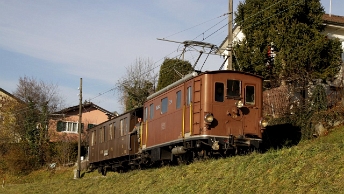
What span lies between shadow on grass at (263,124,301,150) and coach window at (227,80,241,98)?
4.68 metres

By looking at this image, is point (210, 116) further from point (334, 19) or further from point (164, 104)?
point (334, 19)

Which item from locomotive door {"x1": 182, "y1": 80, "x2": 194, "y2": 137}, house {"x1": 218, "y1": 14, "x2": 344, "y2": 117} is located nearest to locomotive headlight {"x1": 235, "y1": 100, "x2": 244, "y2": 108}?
locomotive door {"x1": 182, "y1": 80, "x2": 194, "y2": 137}

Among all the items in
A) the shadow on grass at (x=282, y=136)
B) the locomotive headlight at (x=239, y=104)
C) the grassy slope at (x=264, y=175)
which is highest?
the locomotive headlight at (x=239, y=104)

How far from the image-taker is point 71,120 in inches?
2056

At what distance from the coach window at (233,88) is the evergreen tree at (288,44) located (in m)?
6.41

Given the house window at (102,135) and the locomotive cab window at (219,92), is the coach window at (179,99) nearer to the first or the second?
the locomotive cab window at (219,92)

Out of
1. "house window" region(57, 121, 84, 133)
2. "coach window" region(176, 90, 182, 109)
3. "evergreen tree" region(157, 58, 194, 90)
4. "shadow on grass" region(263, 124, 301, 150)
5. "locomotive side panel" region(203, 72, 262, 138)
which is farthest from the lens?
"house window" region(57, 121, 84, 133)

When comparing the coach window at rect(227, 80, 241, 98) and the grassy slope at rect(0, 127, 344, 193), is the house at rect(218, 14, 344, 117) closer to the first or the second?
the coach window at rect(227, 80, 241, 98)

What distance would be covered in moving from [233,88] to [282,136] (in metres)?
5.93

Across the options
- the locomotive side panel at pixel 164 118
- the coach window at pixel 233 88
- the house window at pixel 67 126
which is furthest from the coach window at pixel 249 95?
the house window at pixel 67 126

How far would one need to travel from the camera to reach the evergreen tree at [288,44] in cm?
2148

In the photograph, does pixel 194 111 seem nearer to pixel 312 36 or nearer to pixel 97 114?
pixel 312 36

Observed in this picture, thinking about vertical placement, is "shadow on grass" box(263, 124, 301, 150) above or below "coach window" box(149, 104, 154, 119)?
below

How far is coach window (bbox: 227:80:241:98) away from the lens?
15.8 metres
